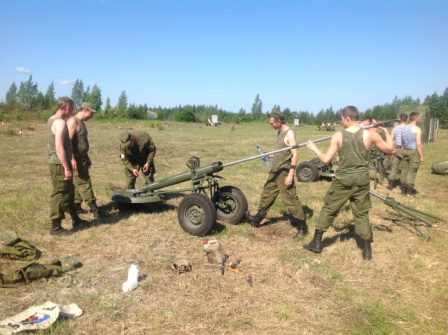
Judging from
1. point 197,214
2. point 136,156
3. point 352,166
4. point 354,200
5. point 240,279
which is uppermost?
point 352,166

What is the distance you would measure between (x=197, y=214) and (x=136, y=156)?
2.39m

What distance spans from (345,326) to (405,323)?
66 centimetres

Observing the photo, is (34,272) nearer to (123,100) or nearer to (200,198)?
(200,198)

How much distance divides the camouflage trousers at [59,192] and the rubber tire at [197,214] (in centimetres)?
187

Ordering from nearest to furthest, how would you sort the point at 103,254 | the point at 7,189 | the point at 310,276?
the point at 310,276, the point at 103,254, the point at 7,189

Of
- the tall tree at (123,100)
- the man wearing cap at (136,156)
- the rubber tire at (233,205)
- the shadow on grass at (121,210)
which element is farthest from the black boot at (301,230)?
the tall tree at (123,100)

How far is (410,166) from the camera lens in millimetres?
8930

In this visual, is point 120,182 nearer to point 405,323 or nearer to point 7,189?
point 7,189

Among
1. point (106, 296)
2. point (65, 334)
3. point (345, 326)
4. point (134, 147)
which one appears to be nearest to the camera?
point (65, 334)

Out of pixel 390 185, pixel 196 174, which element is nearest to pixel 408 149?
pixel 390 185

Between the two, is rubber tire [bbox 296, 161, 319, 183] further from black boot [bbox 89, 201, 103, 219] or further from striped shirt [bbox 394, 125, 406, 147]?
black boot [bbox 89, 201, 103, 219]

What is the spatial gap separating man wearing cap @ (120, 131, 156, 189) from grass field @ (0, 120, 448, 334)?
76cm

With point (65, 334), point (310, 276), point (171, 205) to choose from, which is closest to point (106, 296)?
point (65, 334)

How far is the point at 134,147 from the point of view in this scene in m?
7.29
